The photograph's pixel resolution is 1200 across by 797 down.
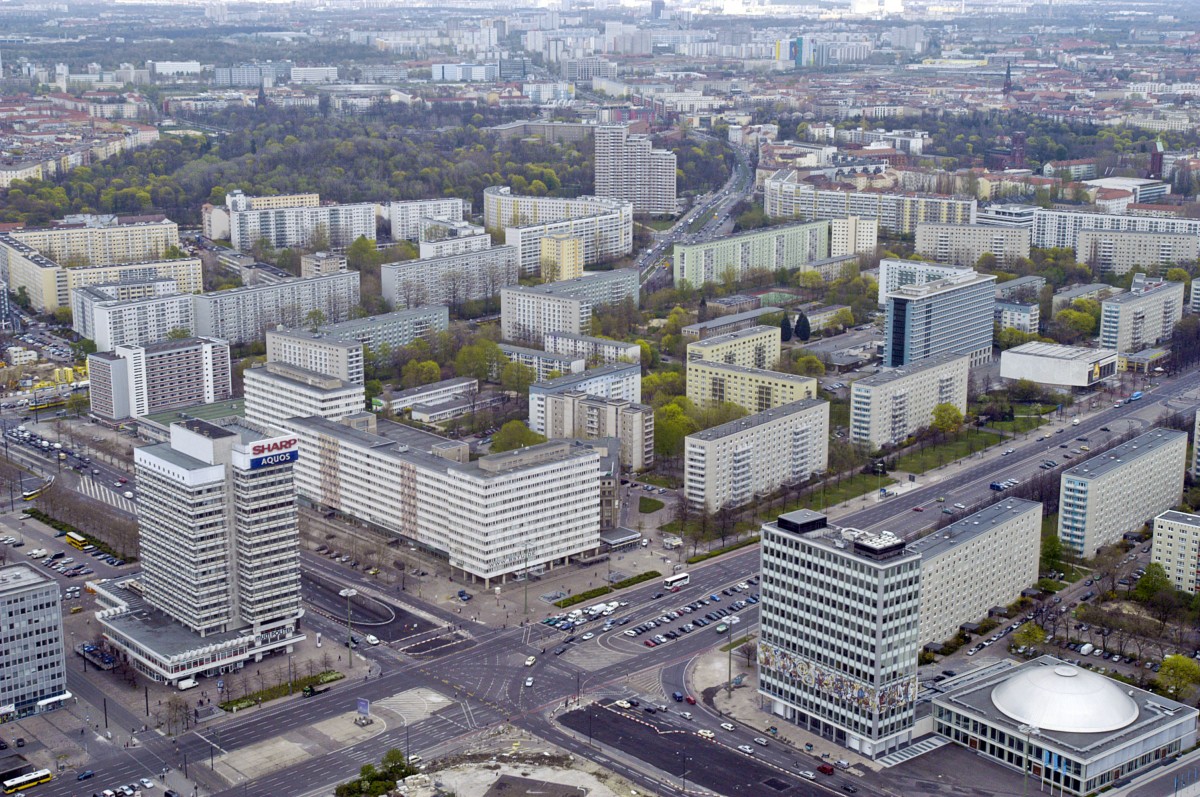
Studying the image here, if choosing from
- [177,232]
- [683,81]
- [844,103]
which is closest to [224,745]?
[177,232]

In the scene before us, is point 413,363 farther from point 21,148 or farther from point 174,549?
point 21,148

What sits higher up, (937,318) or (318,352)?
(937,318)

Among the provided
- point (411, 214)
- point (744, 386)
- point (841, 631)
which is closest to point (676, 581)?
point (841, 631)

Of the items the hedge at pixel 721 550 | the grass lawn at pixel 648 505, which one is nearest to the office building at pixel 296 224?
the grass lawn at pixel 648 505

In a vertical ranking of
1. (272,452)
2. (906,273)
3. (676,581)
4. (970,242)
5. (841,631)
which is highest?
(272,452)

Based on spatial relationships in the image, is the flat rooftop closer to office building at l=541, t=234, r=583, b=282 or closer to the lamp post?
the lamp post

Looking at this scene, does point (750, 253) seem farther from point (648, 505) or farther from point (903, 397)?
point (648, 505)
